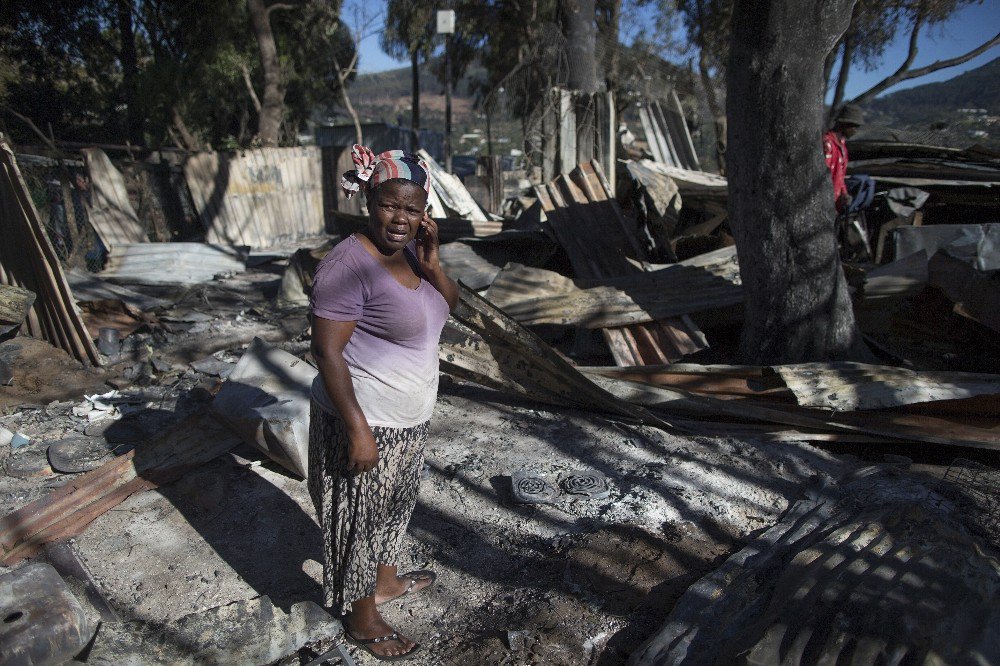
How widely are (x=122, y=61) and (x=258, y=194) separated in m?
8.37

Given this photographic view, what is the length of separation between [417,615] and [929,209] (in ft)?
25.1

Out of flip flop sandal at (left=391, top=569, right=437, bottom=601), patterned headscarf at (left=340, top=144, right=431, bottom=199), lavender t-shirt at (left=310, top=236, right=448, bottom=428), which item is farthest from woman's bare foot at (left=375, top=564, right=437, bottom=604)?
patterned headscarf at (left=340, top=144, right=431, bottom=199)

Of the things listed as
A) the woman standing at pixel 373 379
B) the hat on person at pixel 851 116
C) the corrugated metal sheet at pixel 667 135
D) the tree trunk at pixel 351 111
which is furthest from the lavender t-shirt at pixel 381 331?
the tree trunk at pixel 351 111

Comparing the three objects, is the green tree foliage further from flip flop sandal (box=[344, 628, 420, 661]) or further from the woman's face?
flip flop sandal (box=[344, 628, 420, 661])

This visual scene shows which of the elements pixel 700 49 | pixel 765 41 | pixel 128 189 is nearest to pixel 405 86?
pixel 700 49

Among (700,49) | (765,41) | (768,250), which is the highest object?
(700,49)

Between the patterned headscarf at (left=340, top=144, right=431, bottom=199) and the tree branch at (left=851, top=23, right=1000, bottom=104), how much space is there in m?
8.80

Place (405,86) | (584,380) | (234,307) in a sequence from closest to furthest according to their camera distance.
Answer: (584,380) < (234,307) < (405,86)

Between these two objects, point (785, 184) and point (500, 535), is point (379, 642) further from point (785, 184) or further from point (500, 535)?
point (785, 184)

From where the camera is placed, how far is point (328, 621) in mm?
2385

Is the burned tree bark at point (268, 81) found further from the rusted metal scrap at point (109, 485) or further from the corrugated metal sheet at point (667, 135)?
the rusted metal scrap at point (109, 485)

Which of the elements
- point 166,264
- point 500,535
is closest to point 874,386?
point 500,535

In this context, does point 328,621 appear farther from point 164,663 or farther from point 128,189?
point 128,189

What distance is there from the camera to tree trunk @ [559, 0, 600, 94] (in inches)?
415
